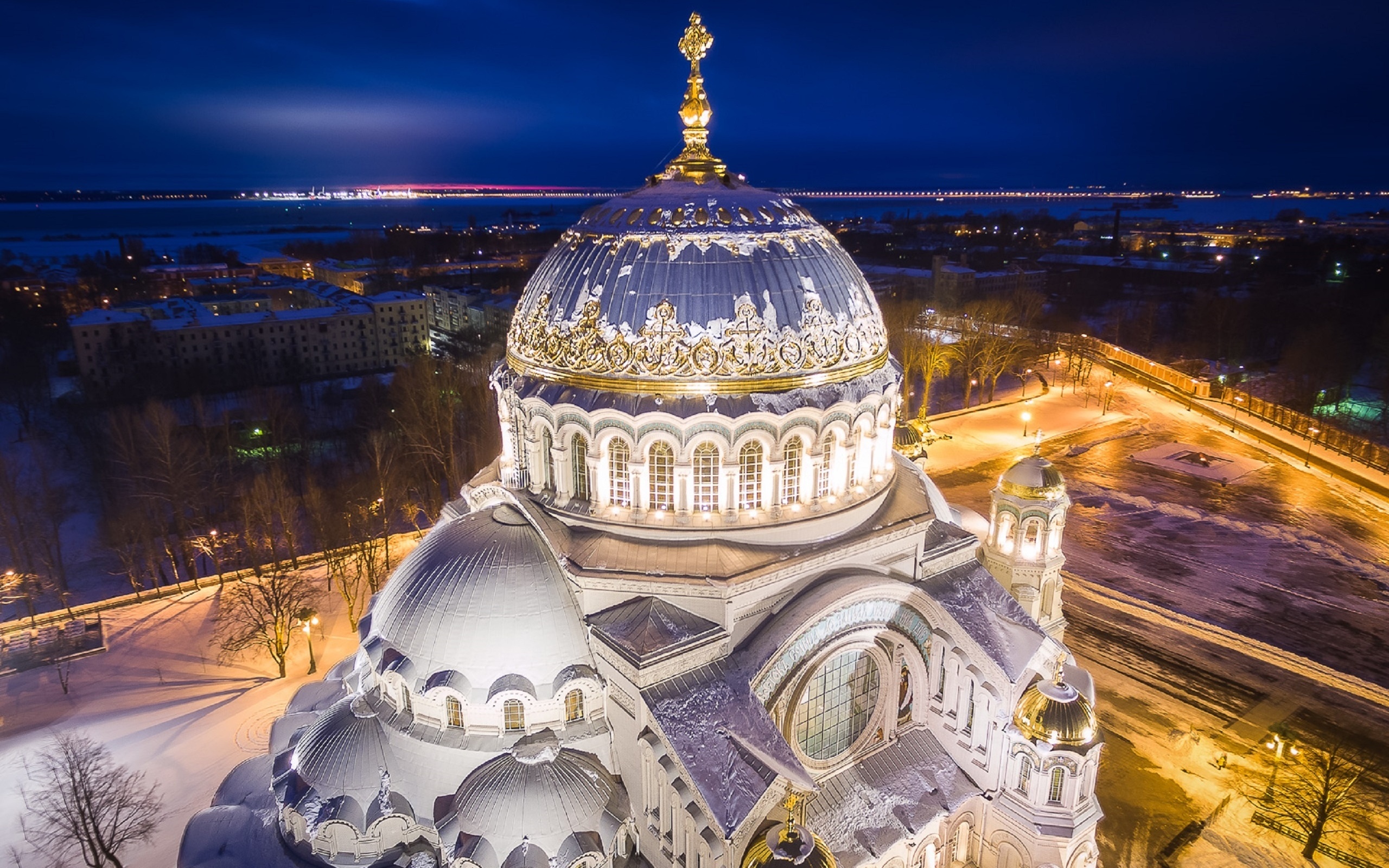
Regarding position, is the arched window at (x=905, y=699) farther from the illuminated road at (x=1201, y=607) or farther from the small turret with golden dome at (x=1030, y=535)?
the small turret with golden dome at (x=1030, y=535)

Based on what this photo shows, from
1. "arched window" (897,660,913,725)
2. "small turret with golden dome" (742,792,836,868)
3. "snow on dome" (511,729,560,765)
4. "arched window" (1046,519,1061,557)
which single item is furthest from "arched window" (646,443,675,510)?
"arched window" (1046,519,1061,557)

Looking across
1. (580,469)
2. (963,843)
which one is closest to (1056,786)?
(963,843)

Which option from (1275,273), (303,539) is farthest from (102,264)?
(1275,273)

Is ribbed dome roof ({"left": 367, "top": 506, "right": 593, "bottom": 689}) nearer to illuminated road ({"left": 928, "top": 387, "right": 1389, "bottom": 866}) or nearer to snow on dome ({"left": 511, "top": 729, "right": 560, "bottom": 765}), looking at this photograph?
snow on dome ({"left": 511, "top": 729, "right": 560, "bottom": 765})

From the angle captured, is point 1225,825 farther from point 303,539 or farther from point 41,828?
point 303,539

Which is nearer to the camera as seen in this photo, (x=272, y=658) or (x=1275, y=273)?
(x=272, y=658)

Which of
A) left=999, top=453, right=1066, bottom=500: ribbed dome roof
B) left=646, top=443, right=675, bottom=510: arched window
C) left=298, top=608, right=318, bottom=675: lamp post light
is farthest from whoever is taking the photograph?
left=298, top=608, right=318, bottom=675: lamp post light

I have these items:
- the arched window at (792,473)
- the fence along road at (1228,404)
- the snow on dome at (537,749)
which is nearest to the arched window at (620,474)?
the arched window at (792,473)
